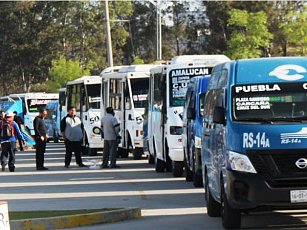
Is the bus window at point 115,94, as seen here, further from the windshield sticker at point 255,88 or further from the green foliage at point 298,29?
the green foliage at point 298,29

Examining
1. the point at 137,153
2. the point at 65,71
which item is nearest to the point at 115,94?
the point at 137,153

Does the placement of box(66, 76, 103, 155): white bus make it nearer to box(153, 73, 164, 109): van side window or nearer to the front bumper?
box(153, 73, 164, 109): van side window

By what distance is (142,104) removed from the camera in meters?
31.9

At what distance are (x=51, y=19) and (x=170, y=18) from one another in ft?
34.9

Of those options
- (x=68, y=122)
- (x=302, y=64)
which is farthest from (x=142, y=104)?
(x=302, y=64)

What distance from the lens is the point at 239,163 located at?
40.6ft

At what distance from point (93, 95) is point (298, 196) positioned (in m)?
26.1

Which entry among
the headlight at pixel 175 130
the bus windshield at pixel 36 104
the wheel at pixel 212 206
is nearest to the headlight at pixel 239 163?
the wheel at pixel 212 206

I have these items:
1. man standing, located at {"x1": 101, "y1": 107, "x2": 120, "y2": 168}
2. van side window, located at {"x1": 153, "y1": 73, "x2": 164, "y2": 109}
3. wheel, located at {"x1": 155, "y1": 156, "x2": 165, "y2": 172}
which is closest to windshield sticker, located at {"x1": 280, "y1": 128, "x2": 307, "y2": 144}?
van side window, located at {"x1": 153, "y1": 73, "x2": 164, "y2": 109}

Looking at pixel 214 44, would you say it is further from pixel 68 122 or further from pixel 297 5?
pixel 68 122

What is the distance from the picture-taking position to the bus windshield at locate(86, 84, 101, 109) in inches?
1473

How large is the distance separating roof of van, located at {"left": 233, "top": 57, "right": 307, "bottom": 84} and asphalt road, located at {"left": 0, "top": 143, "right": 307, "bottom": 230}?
213cm

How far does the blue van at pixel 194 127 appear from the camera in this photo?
66.8 feet

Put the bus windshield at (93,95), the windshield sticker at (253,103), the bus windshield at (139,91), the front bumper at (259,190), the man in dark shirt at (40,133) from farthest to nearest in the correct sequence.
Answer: the bus windshield at (93,95) < the bus windshield at (139,91) < the man in dark shirt at (40,133) < the windshield sticker at (253,103) < the front bumper at (259,190)
